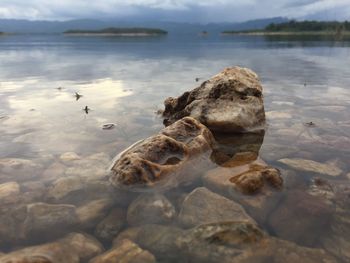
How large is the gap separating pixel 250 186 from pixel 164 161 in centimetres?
245

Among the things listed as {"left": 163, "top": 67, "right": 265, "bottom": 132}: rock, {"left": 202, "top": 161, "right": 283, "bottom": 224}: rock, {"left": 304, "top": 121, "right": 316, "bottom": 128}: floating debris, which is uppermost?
{"left": 163, "top": 67, "right": 265, "bottom": 132}: rock

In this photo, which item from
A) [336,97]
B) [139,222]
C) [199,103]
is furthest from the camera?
[336,97]

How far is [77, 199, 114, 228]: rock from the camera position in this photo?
7.04 metres

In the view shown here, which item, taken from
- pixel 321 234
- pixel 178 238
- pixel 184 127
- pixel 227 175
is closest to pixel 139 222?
pixel 178 238

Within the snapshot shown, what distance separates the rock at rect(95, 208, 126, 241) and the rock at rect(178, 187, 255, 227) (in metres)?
1.24

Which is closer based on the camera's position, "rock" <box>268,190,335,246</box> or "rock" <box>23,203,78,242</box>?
"rock" <box>268,190,335,246</box>

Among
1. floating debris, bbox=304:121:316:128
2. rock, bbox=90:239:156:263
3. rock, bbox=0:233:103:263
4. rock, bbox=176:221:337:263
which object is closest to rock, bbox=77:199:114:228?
rock, bbox=0:233:103:263

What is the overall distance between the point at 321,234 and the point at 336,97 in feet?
46.2

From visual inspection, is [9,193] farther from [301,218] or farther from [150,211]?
[301,218]

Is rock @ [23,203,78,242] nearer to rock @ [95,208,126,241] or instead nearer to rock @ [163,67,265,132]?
rock @ [95,208,126,241]

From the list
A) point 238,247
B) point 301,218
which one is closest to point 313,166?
point 301,218

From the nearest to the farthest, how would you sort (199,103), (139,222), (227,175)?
(139,222) → (227,175) → (199,103)

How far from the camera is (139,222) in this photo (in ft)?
22.9

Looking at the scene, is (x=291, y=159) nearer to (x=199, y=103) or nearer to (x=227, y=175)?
(x=227, y=175)
